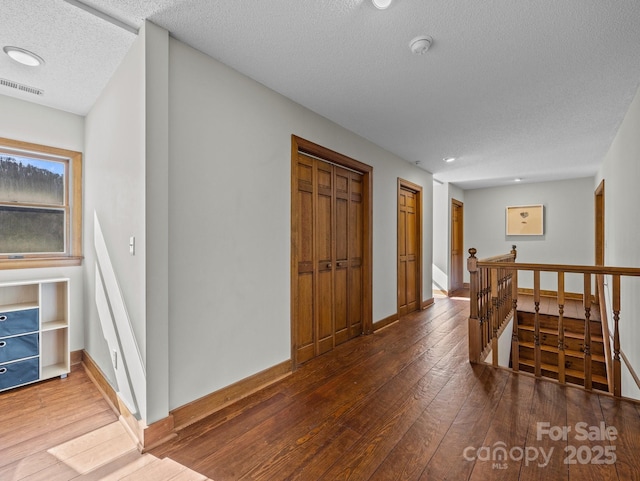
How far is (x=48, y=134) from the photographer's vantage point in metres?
2.67

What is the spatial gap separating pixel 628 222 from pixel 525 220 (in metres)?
3.90

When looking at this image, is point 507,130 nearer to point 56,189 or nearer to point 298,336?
point 298,336

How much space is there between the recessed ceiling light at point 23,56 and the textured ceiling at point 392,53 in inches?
2.1

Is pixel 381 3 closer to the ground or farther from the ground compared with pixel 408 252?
farther from the ground

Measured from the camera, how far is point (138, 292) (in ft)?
5.77

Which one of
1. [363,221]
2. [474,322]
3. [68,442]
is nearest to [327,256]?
[363,221]

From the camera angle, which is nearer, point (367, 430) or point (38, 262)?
point (367, 430)

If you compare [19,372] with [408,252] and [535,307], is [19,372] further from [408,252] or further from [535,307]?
[408,252]

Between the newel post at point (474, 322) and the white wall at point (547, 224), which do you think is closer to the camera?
the newel post at point (474, 322)

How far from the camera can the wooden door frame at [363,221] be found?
8.71 ft

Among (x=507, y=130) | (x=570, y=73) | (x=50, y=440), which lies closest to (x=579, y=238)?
(x=507, y=130)

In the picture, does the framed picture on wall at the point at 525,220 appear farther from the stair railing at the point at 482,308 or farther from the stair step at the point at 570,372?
the stair railing at the point at 482,308

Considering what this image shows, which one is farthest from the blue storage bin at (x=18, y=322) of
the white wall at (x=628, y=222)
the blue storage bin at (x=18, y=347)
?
the white wall at (x=628, y=222)

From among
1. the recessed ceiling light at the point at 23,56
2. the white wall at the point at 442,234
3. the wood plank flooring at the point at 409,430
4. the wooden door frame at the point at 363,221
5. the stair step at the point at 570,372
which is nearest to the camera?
the wood plank flooring at the point at 409,430
